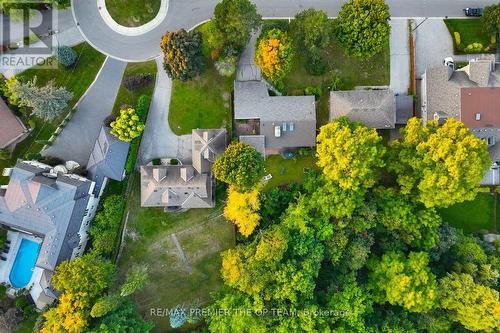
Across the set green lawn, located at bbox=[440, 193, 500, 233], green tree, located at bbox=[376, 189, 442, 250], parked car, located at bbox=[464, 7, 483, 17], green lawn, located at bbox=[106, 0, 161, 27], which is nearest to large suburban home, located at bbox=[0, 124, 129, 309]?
green lawn, located at bbox=[106, 0, 161, 27]

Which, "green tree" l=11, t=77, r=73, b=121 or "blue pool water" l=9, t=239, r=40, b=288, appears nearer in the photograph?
"green tree" l=11, t=77, r=73, b=121

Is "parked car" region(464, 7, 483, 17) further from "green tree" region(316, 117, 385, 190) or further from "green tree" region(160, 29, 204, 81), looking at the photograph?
"green tree" region(160, 29, 204, 81)

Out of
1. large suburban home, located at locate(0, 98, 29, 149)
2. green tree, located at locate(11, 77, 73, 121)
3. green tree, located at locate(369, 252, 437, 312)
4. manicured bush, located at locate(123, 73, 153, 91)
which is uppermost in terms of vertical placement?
manicured bush, located at locate(123, 73, 153, 91)

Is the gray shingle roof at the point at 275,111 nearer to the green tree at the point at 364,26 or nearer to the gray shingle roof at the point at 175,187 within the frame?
the green tree at the point at 364,26

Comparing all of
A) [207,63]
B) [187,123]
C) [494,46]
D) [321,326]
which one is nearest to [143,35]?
[207,63]

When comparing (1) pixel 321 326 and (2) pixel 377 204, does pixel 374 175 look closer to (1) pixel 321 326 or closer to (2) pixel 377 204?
(2) pixel 377 204
